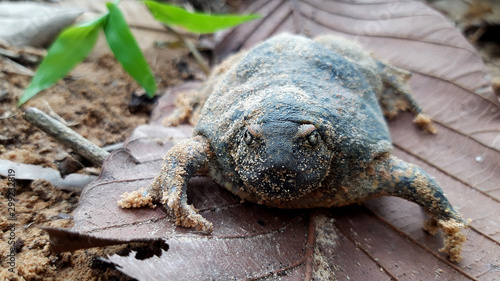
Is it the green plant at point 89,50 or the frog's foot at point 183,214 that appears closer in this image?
the frog's foot at point 183,214

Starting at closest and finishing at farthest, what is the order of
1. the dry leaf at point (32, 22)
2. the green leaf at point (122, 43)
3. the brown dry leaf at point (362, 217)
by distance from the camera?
the brown dry leaf at point (362, 217)
the green leaf at point (122, 43)
the dry leaf at point (32, 22)

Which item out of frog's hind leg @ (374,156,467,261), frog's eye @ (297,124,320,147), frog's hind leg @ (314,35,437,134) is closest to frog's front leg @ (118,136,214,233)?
frog's eye @ (297,124,320,147)

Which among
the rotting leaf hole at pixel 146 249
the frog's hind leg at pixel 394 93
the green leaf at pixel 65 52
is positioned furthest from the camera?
the frog's hind leg at pixel 394 93

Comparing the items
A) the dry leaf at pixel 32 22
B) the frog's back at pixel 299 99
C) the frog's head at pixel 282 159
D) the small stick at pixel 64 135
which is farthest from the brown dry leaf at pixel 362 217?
the dry leaf at pixel 32 22

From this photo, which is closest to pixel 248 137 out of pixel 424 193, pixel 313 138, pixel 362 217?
pixel 313 138

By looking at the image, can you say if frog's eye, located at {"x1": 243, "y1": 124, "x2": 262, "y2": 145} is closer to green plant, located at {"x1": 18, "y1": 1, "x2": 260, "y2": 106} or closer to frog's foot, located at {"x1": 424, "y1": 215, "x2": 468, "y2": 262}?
frog's foot, located at {"x1": 424, "y1": 215, "x2": 468, "y2": 262}

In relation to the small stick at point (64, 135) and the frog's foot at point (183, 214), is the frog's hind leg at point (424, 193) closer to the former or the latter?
the frog's foot at point (183, 214)
